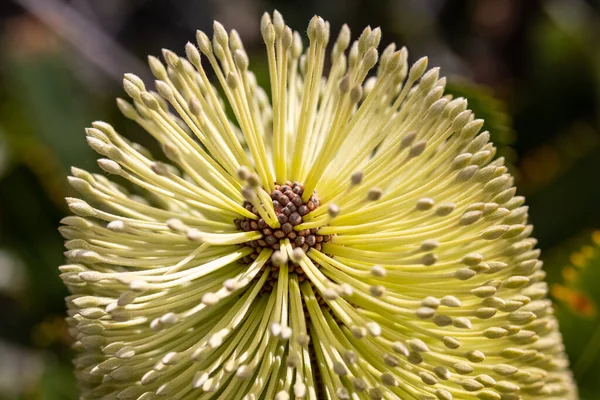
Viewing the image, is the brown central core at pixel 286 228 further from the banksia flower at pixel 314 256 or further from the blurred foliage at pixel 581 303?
the blurred foliage at pixel 581 303

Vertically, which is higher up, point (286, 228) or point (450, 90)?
point (450, 90)

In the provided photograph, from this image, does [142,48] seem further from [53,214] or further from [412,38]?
[53,214]

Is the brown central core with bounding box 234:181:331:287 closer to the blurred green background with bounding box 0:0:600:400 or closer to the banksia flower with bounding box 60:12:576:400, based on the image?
the banksia flower with bounding box 60:12:576:400

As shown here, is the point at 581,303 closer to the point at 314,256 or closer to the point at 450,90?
the point at 450,90

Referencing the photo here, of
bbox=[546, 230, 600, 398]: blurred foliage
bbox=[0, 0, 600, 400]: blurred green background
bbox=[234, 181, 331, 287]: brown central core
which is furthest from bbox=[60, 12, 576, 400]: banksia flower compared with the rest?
bbox=[0, 0, 600, 400]: blurred green background

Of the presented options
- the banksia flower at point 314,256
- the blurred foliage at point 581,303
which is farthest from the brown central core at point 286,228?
the blurred foliage at point 581,303

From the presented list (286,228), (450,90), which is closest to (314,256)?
(286,228)

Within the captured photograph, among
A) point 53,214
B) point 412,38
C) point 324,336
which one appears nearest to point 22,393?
point 53,214
